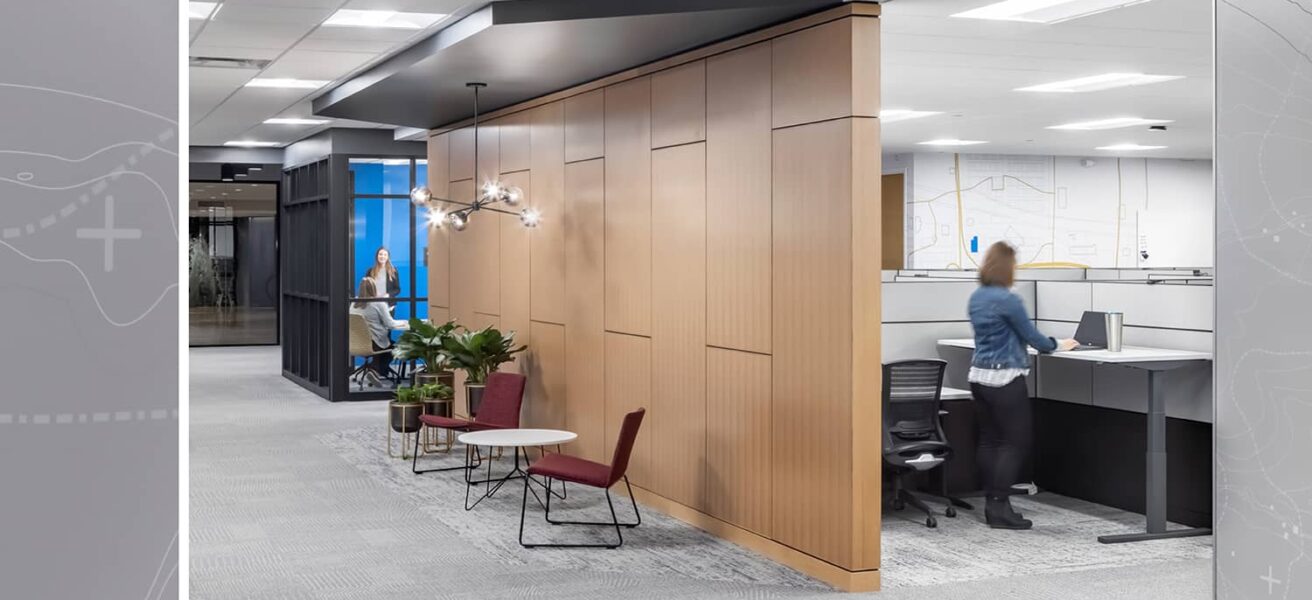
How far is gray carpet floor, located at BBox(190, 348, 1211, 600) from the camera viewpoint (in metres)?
6.13

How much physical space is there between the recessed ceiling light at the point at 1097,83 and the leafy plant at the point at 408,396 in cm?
534

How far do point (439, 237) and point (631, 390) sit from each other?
4880 millimetres

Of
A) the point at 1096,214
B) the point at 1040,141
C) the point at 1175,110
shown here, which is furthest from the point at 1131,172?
the point at 1175,110

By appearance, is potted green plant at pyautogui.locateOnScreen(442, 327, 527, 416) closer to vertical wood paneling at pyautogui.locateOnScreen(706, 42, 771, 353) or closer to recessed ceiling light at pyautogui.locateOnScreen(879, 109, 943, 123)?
vertical wood paneling at pyautogui.locateOnScreen(706, 42, 771, 353)

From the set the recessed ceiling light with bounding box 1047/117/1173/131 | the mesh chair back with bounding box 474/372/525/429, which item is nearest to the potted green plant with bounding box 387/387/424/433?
the mesh chair back with bounding box 474/372/525/429

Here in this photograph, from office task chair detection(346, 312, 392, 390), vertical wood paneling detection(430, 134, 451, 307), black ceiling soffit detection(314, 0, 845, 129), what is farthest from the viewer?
office task chair detection(346, 312, 392, 390)

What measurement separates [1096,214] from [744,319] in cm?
1138

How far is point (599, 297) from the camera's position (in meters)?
8.91

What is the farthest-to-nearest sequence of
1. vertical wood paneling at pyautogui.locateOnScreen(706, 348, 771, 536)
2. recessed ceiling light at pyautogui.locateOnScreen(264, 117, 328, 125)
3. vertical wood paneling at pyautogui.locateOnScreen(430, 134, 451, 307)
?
recessed ceiling light at pyautogui.locateOnScreen(264, 117, 328, 125) → vertical wood paneling at pyautogui.locateOnScreen(430, 134, 451, 307) → vertical wood paneling at pyautogui.locateOnScreen(706, 348, 771, 536)

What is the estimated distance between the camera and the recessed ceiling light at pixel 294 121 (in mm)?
13523

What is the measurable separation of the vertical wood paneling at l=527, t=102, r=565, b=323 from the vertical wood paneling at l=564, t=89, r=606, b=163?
135mm

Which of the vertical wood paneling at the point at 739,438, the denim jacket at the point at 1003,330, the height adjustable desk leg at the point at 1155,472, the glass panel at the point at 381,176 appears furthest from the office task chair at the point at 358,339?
the height adjustable desk leg at the point at 1155,472

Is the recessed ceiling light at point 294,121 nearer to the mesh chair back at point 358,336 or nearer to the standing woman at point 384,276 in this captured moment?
the standing woman at point 384,276
